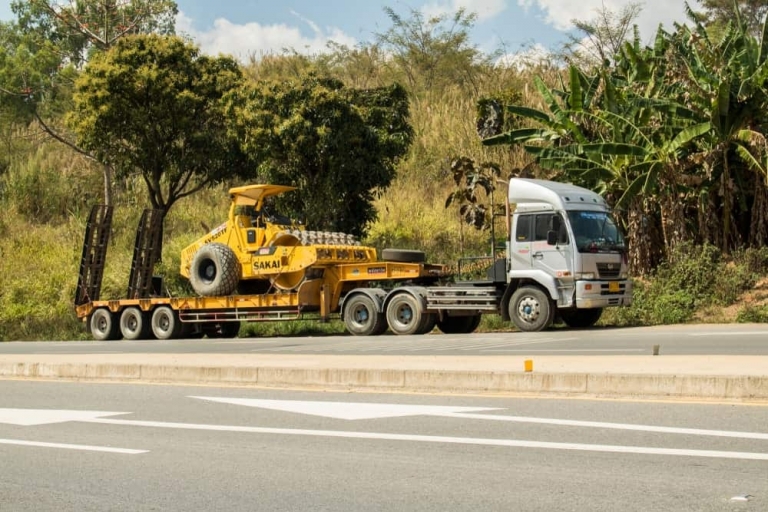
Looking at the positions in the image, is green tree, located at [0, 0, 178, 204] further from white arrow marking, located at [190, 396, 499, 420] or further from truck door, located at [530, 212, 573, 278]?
white arrow marking, located at [190, 396, 499, 420]

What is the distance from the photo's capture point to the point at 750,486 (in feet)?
21.6

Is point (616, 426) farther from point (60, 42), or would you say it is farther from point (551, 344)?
point (60, 42)

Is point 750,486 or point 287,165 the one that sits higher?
point 287,165

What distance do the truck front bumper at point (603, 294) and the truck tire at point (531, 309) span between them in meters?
0.75

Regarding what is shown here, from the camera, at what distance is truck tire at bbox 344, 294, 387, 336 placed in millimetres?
23703

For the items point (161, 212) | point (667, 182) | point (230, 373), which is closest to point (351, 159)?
point (161, 212)

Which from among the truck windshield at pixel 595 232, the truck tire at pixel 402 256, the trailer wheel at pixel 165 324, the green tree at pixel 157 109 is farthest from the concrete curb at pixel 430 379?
the green tree at pixel 157 109

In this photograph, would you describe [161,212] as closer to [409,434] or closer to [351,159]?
[351,159]

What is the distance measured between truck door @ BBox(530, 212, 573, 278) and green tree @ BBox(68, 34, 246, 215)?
14.4 metres

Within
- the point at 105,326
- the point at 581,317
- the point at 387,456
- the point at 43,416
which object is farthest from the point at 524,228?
the point at 387,456

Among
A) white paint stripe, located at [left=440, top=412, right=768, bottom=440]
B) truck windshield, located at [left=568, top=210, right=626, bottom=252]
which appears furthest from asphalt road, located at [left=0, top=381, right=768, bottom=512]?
truck windshield, located at [left=568, top=210, right=626, bottom=252]

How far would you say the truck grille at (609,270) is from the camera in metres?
22.0

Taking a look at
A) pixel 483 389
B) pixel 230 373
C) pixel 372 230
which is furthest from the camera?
pixel 372 230

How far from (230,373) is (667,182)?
53.4 feet
